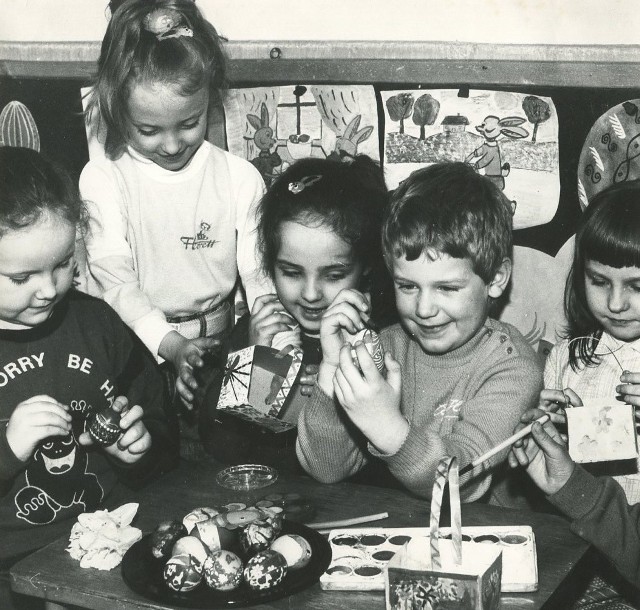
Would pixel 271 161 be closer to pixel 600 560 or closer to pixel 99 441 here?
pixel 99 441

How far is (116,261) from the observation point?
1920 millimetres

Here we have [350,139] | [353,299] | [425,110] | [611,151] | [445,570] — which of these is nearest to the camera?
[445,570]

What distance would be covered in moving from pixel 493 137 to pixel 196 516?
3.53 feet

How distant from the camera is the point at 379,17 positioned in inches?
72.7

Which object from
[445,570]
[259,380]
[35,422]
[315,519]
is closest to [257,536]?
[315,519]

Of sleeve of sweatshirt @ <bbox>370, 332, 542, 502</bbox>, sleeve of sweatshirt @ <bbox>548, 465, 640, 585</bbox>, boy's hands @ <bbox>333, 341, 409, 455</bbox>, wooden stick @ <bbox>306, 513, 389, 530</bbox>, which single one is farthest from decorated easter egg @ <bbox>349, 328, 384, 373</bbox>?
sleeve of sweatshirt @ <bbox>548, 465, 640, 585</bbox>

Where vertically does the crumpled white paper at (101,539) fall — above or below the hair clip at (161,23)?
below

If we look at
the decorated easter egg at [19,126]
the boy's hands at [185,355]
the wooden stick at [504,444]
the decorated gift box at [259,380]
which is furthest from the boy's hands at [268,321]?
the decorated easter egg at [19,126]

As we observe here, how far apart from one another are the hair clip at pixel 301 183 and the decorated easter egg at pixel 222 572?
862 millimetres

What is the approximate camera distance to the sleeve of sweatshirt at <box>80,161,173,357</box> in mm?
1907

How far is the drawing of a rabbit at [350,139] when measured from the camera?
195cm

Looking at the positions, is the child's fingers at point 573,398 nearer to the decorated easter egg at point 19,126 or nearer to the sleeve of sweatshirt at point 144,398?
the sleeve of sweatshirt at point 144,398

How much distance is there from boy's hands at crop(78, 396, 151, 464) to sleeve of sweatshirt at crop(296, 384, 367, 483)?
0.95 feet

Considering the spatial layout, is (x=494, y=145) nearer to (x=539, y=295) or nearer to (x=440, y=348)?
(x=539, y=295)
